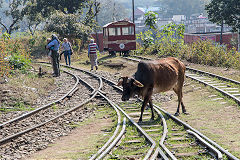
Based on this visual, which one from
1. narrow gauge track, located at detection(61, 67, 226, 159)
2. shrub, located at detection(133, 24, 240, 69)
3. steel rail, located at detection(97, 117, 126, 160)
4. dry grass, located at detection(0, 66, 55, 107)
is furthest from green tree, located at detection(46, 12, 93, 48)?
steel rail, located at detection(97, 117, 126, 160)

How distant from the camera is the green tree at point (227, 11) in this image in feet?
127

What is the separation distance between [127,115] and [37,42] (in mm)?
28988

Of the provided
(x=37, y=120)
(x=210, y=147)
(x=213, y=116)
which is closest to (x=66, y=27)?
(x=37, y=120)

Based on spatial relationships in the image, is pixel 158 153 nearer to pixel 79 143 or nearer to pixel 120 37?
pixel 79 143

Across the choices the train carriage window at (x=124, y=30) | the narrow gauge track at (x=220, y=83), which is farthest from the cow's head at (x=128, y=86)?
the train carriage window at (x=124, y=30)

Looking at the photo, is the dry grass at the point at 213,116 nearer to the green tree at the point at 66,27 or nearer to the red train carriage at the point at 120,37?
the red train carriage at the point at 120,37

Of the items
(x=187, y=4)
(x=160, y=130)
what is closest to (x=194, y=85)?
(x=160, y=130)

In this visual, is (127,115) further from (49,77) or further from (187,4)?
(187,4)

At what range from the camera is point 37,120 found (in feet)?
32.4

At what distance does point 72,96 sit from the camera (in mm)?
13219

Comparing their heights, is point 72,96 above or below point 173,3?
below

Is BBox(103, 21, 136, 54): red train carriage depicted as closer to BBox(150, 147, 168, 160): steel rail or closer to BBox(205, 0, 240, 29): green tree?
BBox(205, 0, 240, 29): green tree


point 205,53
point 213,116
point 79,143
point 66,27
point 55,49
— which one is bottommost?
point 79,143

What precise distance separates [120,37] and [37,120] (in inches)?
805
